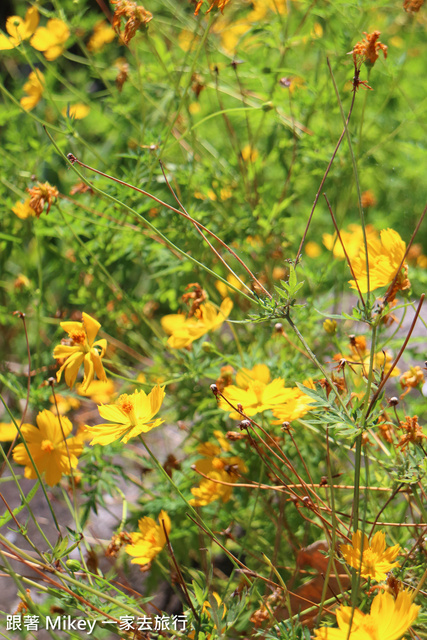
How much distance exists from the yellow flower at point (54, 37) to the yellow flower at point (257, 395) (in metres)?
0.96

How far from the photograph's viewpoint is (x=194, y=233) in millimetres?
1150

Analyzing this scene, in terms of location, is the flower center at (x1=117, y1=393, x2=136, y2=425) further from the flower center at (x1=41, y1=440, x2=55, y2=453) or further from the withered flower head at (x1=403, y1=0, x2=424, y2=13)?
the withered flower head at (x1=403, y1=0, x2=424, y2=13)

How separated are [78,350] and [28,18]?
714 mm

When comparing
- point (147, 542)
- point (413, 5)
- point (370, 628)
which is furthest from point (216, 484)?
point (413, 5)

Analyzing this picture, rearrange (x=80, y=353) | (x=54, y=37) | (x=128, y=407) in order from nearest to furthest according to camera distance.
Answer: (x=128, y=407)
(x=80, y=353)
(x=54, y=37)

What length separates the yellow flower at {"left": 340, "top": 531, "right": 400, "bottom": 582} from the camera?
69cm

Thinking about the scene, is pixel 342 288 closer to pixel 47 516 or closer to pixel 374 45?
pixel 374 45

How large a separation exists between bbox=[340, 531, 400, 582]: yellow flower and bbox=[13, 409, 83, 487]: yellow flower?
480 millimetres

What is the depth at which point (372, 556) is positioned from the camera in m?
0.72

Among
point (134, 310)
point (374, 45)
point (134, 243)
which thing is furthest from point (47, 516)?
point (374, 45)

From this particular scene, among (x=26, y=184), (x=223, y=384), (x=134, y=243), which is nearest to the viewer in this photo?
(x=223, y=384)

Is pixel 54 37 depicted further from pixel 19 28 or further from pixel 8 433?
pixel 8 433

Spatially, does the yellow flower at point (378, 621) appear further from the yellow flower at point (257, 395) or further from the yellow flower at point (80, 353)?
the yellow flower at point (80, 353)

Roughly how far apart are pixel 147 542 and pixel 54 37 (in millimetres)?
1181
